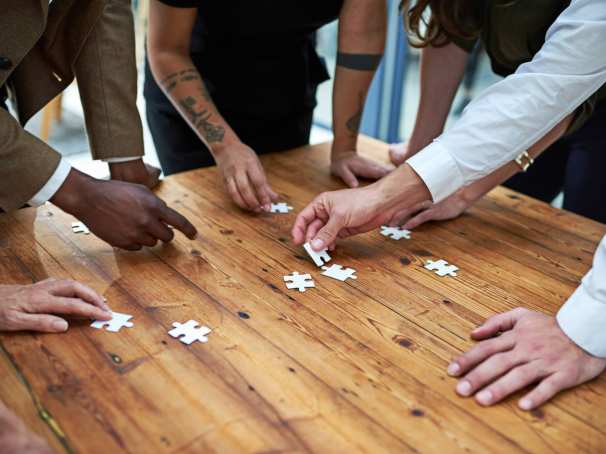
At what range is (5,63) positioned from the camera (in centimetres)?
163

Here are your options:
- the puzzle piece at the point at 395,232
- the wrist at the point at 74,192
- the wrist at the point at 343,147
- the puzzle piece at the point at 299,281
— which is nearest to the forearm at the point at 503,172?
the puzzle piece at the point at 395,232

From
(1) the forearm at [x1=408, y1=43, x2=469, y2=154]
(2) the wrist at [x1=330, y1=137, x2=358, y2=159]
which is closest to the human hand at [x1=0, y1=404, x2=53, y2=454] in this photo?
(2) the wrist at [x1=330, y1=137, x2=358, y2=159]

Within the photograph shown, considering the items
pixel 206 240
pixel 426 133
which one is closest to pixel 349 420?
pixel 206 240

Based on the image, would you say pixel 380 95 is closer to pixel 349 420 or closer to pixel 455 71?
pixel 455 71

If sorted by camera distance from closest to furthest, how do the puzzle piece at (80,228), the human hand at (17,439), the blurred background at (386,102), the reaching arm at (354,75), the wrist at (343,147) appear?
the human hand at (17,439) → the puzzle piece at (80,228) → the reaching arm at (354,75) → the wrist at (343,147) → the blurred background at (386,102)

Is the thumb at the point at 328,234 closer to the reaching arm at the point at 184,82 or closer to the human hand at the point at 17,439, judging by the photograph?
the reaching arm at the point at 184,82

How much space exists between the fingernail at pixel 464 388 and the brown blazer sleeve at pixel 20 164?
1.15 metres

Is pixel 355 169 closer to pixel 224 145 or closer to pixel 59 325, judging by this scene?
pixel 224 145

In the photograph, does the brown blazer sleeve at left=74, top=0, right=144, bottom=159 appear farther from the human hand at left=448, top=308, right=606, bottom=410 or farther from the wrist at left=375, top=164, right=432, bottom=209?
the human hand at left=448, top=308, right=606, bottom=410

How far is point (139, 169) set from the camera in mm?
2084

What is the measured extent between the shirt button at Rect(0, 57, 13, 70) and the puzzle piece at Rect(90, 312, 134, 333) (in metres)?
0.75

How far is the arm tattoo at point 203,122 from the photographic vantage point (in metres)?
2.21

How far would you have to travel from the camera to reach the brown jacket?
5.32 feet

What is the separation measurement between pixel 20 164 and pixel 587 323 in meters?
1.39
